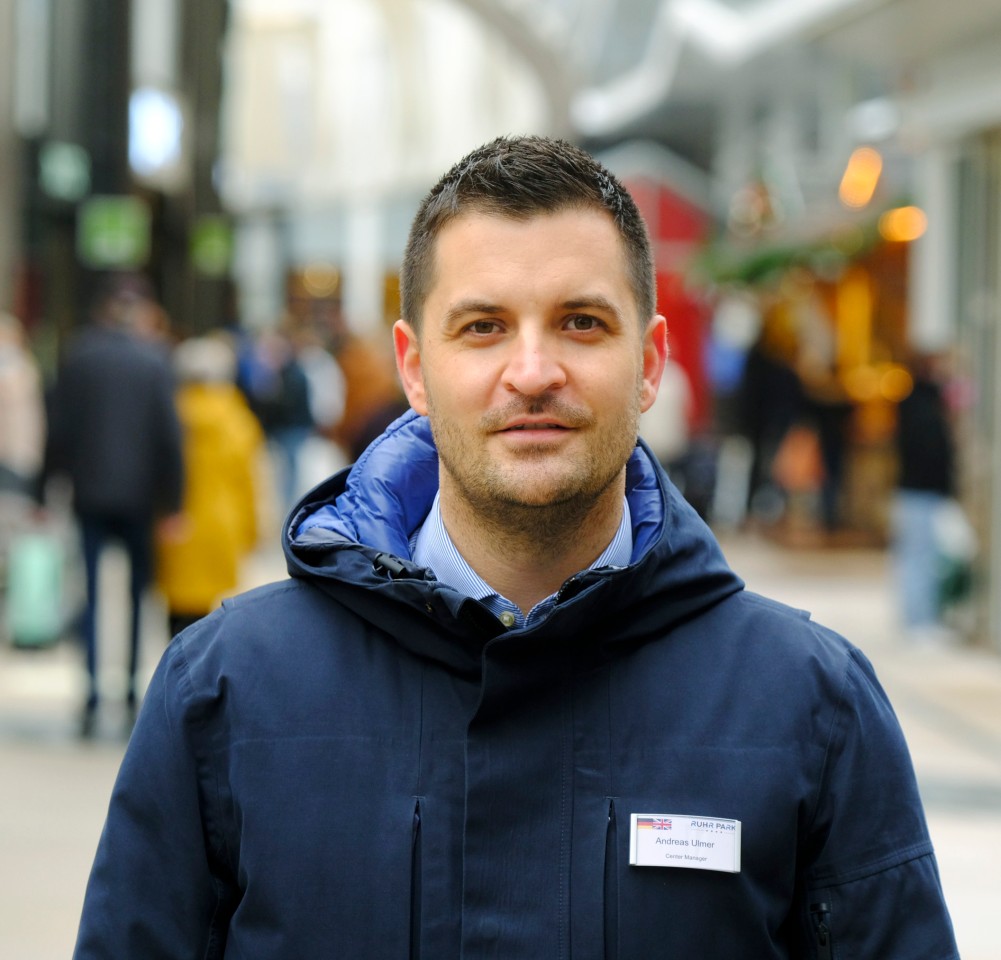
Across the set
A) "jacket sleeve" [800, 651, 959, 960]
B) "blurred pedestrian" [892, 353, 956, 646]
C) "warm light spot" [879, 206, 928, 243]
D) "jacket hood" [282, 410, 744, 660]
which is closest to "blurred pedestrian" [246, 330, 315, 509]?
"warm light spot" [879, 206, 928, 243]

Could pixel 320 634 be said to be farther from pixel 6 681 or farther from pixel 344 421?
pixel 344 421

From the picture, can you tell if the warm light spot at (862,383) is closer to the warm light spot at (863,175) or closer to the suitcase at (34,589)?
the warm light spot at (863,175)

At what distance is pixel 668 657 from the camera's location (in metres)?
2.12

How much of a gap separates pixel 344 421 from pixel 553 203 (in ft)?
43.9

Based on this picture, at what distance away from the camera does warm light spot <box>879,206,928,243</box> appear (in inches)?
638

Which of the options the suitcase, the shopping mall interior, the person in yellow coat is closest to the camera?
the person in yellow coat

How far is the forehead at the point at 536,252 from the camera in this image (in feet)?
7.00

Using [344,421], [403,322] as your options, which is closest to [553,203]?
[403,322]

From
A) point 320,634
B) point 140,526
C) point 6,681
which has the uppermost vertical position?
point 320,634

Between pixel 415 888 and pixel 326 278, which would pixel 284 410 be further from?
pixel 326 278

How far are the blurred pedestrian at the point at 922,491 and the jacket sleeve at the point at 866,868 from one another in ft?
34.1

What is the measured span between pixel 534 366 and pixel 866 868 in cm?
69

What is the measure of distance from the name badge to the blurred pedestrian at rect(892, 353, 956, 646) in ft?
34.5

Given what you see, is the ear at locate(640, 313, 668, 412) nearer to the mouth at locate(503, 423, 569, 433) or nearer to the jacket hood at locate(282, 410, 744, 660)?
the jacket hood at locate(282, 410, 744, 660)
